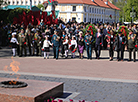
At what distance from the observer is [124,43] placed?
17.0 metres

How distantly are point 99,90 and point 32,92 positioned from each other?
8.18ft

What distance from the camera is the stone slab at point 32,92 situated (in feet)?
21.6

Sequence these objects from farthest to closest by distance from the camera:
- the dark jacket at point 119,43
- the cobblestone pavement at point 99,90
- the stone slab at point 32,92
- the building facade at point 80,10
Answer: the building facade at point 80,10, the dark jacket at point 119,43, the cobblestone pavement at point 99,90, the stone slab at point 32,92

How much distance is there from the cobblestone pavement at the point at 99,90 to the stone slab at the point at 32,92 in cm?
42

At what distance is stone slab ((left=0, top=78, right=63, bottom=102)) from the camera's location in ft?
21.6

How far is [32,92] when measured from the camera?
6898 millimetres

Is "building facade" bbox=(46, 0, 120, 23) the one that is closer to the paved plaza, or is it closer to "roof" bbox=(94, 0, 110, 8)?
"roof" bbox=(94, 0, 110, 8)

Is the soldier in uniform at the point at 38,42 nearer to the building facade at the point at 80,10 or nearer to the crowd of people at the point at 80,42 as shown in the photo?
the crowd of people at the point at 80,42

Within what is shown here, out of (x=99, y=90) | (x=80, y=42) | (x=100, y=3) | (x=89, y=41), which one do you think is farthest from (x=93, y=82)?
(x=100, y=3)

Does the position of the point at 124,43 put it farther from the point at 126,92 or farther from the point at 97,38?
the point at 126,92

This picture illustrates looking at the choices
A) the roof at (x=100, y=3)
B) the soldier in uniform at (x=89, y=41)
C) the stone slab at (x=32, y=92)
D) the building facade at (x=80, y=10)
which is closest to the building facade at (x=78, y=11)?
the building facade at (x=80, y=10)

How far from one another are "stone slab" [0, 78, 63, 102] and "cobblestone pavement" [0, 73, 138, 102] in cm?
42

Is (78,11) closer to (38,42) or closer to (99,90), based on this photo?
(38,42)

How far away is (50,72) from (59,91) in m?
4.54
